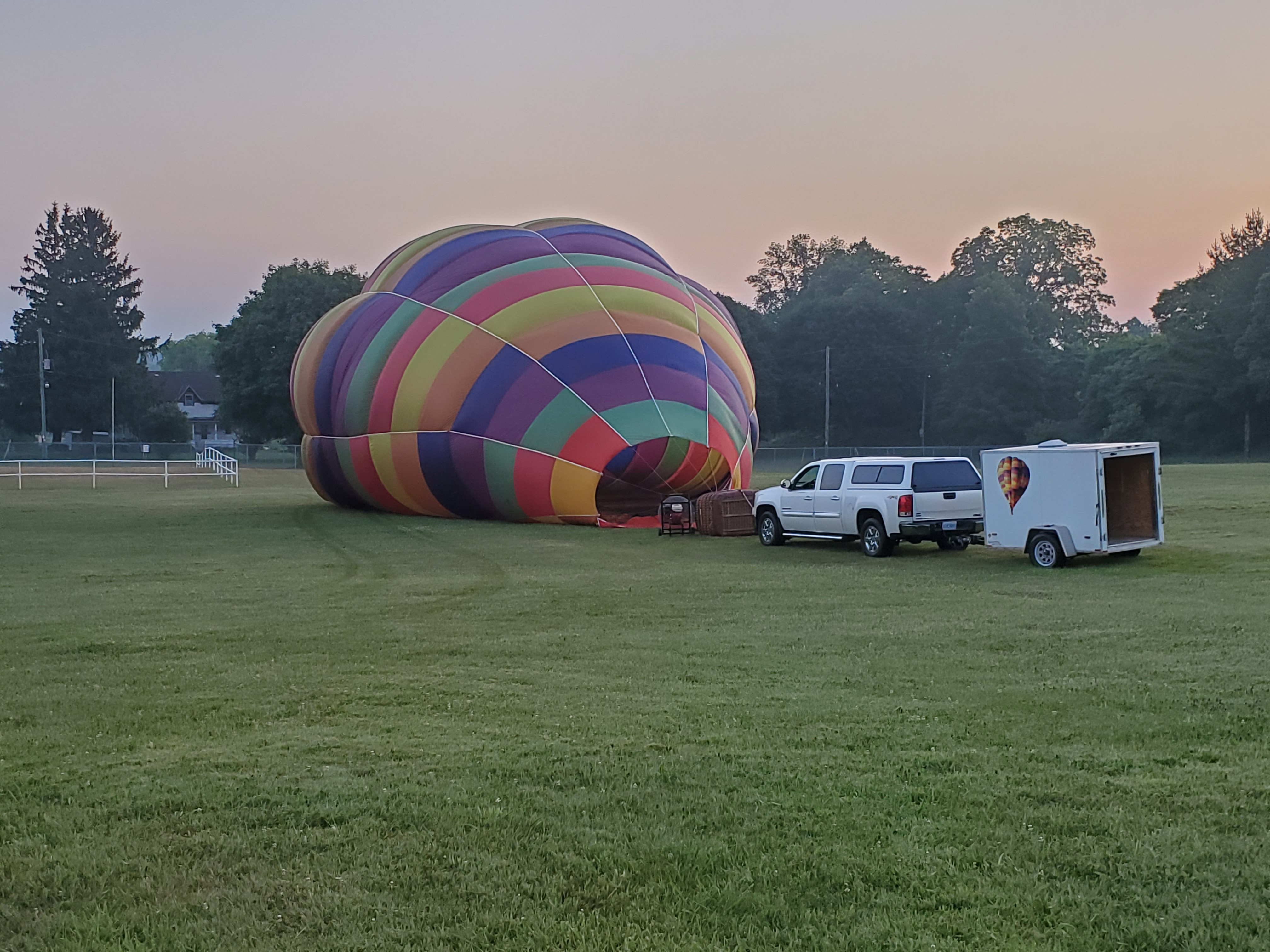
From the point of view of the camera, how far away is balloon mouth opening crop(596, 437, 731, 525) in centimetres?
2197

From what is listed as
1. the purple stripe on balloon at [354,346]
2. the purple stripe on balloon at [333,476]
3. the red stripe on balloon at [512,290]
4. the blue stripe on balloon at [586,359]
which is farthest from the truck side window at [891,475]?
the purple stripe on balloon at [333,476]

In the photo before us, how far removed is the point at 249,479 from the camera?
47969mm

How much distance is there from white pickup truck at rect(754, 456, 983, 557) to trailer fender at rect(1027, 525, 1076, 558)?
1.41m

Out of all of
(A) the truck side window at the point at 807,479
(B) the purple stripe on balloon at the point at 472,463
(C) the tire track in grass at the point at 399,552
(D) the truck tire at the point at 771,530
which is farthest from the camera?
(B) the purple stripe on balloon at the point at 472,463

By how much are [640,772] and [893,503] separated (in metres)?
11.9

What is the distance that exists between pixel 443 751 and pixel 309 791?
0.87 m

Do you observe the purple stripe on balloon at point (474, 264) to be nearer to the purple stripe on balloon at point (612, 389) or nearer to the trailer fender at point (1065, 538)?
the purple stripe on balloon at point (612, 389)

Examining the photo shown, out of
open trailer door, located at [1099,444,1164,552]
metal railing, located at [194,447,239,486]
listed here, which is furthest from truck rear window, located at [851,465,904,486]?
metal railing, located at [194,447,239,486]

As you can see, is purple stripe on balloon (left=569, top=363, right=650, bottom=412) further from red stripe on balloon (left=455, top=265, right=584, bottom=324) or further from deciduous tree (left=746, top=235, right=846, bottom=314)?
deciduous tree (left=746, top=235, right=846, bottom=314)

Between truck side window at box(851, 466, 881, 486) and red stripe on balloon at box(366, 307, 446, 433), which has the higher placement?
red stripe on balloon at box(366, 307, 446, 433)

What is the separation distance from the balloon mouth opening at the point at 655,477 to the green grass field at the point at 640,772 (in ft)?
31.4

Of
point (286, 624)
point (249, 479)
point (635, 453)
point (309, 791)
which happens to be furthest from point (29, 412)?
point (309, 791)

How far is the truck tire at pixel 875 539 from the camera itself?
55.8ft

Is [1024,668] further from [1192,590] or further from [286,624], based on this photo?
[286,624]
